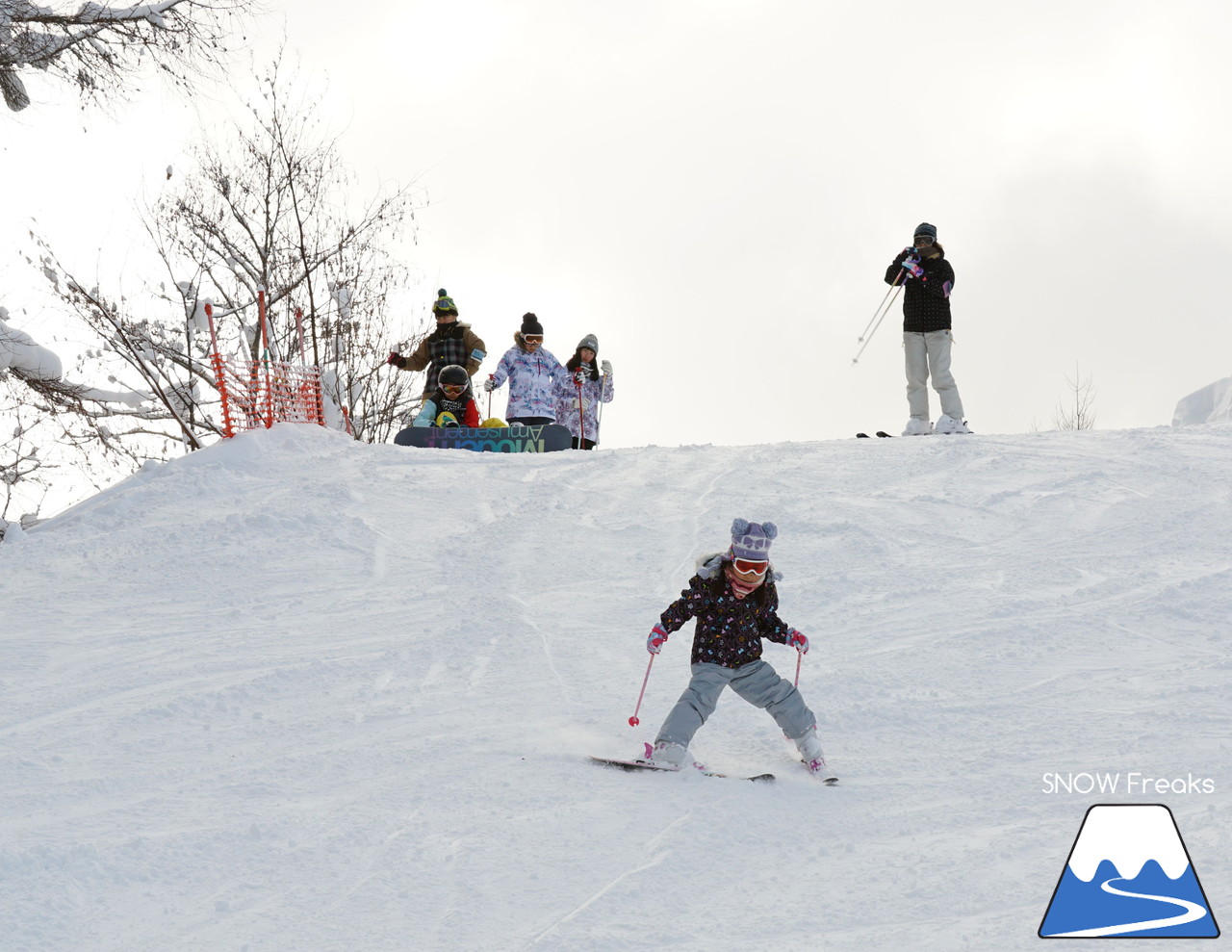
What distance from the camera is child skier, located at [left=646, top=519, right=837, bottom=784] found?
5438mm

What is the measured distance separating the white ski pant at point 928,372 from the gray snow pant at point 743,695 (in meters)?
7.35

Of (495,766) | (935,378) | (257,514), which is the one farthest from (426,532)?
(935,378)

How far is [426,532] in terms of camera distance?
30.8 ft

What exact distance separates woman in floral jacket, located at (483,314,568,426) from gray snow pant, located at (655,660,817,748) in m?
8.09

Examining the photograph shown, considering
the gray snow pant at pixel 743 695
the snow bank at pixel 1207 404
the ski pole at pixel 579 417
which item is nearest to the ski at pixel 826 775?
the gray snow pant at pixel 743 695

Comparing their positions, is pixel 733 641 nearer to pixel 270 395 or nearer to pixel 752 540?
pixel 752 540

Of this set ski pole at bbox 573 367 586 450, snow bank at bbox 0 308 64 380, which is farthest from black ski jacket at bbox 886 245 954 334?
snow bank at bbox 0 308 64 380

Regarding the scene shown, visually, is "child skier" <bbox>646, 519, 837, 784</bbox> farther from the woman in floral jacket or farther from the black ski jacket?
the woman in floral jacket

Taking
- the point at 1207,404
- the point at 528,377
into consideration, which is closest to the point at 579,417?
the point at 528,377

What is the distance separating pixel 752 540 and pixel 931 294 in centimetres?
749

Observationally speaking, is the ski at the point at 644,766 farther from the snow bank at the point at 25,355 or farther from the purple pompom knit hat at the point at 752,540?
the snow bank at the point at 25,355

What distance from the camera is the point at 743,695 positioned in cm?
562

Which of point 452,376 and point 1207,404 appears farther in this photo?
point 1207,404

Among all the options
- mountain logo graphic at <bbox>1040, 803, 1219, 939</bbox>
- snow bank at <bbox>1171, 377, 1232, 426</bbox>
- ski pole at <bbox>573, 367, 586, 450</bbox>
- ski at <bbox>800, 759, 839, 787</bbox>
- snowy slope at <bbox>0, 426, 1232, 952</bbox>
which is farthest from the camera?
snow bank at <bbox>1171, 377, 1232, 426</bbox>
